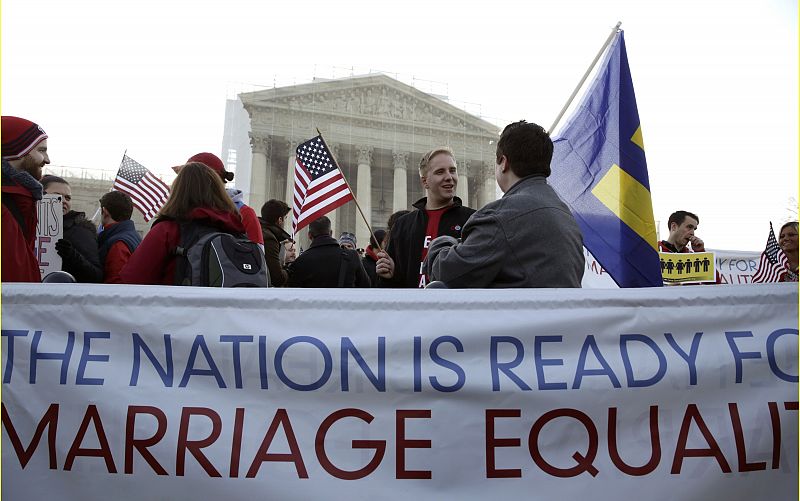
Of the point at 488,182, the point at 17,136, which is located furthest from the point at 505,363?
the point at 488,182

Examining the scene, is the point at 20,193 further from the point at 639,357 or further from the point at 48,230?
the point at 639,357

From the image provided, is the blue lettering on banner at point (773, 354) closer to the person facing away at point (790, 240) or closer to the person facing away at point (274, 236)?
the person facing away at point (274, 236)

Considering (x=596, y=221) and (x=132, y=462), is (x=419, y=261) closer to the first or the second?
(x=596, y=221)

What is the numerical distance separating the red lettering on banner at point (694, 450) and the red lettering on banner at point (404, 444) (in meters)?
0.83

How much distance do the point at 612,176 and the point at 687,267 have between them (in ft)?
8.47

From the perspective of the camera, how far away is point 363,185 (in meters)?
41.5

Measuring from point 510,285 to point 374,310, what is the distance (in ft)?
2.11

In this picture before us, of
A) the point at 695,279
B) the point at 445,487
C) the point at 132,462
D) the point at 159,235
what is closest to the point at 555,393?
the point at 445,487

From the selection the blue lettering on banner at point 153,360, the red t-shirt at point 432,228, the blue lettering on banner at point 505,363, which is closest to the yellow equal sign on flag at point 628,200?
the red t-shirt at point 432,228

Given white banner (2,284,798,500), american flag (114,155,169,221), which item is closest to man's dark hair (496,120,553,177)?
Answer: white banner (2,284,798,500)

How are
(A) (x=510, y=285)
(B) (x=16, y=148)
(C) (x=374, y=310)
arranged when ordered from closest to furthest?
(C) (x=374, y=310) < (A) (x=510, y=285) < (B) (x=16, y=148)

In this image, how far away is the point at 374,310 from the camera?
2.29 metres

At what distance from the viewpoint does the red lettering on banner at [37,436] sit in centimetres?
210

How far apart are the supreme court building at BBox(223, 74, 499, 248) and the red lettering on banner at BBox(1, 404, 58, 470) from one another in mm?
38562
